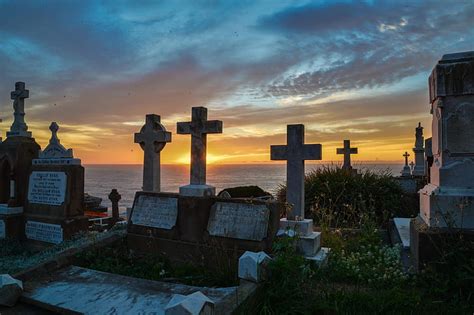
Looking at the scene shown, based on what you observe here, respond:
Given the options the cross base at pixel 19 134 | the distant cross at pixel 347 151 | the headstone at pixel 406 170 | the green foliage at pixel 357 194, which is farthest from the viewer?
the headstone at pixel 406 170

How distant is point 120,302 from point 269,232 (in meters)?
2.32

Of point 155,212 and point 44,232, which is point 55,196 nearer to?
point 44,232

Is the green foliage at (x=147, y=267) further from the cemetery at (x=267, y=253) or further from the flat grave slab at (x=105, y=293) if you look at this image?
the flat grave slab at (x=105, y=293)

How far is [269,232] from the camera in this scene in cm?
541

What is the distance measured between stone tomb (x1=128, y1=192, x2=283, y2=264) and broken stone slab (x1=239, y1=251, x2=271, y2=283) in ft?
3.90

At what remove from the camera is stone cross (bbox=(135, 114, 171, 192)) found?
8305mm

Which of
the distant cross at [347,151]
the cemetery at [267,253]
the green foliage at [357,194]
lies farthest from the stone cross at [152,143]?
the distant cross at [347,151]

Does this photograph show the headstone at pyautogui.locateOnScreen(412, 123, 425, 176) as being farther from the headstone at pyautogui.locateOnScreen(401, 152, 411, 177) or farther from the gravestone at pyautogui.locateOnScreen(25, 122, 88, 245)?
the gravestone at pyautogui.locateOnScreen(25, 122, 88, 245)

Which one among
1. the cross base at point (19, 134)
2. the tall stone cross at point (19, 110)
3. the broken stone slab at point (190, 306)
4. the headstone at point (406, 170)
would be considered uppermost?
the tall stone cross at point (19, 110)

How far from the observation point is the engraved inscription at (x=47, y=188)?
9.08 m

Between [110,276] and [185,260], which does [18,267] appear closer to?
[110,276]

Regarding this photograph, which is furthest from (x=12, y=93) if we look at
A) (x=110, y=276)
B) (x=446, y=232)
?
(x=446, y=232)

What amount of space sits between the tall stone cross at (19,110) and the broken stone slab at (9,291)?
23.1ft

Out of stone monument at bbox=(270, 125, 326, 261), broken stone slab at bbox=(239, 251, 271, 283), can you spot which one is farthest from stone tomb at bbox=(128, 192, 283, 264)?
broken stone slab at bbox=(239, 251, 271, 283)
